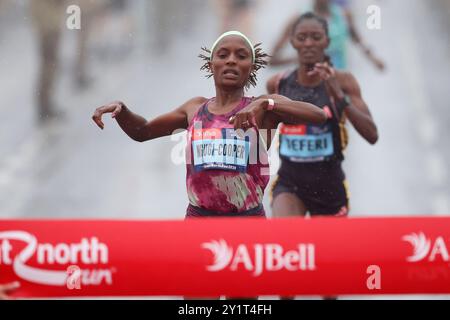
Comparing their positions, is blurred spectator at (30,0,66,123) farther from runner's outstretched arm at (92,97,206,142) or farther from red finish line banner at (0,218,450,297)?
runner's outstretched arm at (92,97,206,142)

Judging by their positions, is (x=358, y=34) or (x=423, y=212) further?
(x=423, y=212)

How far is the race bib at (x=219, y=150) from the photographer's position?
5.11m

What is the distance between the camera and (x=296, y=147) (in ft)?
19.9

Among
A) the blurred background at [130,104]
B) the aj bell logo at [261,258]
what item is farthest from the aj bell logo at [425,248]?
the blurred background at [130,104]

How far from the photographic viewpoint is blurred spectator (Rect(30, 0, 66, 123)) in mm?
7715

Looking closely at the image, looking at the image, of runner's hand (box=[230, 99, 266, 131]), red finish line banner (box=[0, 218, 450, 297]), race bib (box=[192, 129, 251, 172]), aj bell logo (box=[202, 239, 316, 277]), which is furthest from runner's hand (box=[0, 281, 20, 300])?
runner's hand (box=[230, 99, 266, 131])

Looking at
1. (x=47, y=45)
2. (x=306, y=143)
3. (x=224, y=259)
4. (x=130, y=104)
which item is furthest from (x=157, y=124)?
(x=47, y=45)

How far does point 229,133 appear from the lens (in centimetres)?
512

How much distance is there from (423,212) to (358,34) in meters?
1.77

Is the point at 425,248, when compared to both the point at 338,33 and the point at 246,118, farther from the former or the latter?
the point at 338,33

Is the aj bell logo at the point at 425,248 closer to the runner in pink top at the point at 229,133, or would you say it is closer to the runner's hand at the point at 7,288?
the runner in pink top at the point at 229,133

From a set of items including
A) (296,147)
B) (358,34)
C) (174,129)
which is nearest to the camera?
(174,129)

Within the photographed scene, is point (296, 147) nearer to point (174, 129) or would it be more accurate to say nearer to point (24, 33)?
point (174, 129)
